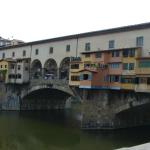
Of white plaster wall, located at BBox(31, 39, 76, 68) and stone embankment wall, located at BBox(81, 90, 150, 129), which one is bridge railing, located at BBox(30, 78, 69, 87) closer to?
white plaster wall, located at BBox(31, 39, 76, 68)

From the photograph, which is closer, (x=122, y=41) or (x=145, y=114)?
(x=122, y=41)

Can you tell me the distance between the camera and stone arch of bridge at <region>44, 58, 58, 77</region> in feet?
180

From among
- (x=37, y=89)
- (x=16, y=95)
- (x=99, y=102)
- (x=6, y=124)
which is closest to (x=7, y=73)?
(x=16, y=95)

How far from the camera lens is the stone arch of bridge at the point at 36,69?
58.6 metres

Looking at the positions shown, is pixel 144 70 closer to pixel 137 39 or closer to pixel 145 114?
pixel 137 39

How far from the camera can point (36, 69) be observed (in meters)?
60.8

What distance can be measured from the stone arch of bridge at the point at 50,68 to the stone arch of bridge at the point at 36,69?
6.00ft

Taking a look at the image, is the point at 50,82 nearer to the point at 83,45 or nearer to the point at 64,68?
the point at 64,68

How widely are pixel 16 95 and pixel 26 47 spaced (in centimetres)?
985

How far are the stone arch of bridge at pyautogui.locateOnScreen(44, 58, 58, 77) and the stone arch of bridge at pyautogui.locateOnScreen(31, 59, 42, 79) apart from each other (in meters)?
1.83

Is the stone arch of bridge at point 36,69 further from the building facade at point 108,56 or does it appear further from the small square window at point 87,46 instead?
the small square window at point 87,46

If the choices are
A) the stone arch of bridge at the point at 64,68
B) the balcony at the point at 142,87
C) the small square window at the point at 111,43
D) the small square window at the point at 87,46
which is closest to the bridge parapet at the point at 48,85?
the stone arch of bridge at the point at 64,68

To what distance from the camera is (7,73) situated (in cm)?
6116

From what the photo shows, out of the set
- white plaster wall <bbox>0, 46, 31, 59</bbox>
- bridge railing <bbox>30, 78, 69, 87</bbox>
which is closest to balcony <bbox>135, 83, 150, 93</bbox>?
bridge railing <bbox>30, 78, 69, 87</bbox>
